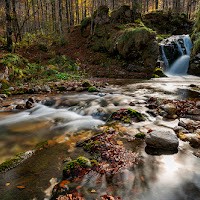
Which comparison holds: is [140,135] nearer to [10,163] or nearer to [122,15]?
[10,163]

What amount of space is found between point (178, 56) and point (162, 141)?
55.0 feet

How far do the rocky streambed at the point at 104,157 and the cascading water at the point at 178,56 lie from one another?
12.5 m

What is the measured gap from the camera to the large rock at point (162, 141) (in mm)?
3053

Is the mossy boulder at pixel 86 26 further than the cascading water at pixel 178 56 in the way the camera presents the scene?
Yes

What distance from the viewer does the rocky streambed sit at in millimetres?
2174

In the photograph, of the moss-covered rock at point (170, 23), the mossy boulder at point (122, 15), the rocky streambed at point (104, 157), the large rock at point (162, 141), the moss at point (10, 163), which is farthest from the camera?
the moss-covered rock at point (170, 23)

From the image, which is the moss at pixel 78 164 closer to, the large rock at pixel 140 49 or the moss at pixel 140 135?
the moss at pixel 140 135

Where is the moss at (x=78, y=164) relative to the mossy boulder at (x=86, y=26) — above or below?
below

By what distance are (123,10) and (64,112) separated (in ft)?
66.6

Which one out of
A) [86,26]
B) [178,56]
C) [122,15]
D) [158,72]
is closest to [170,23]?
[122,15]

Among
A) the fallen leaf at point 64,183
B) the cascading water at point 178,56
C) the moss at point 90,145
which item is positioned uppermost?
the cascading water at point 178,56

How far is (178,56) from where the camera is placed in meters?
16.8

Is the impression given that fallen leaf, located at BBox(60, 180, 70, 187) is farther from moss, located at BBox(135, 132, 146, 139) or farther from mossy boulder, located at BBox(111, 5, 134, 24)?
mossy boulder, located at BBox(111, 5, 134, 24)

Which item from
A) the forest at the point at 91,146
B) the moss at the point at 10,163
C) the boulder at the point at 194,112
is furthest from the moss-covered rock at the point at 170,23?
the moss at the point at 10,163
